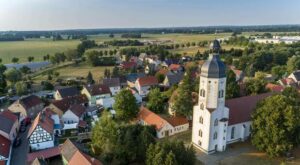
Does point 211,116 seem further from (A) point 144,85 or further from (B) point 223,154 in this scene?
(A) point 144,85

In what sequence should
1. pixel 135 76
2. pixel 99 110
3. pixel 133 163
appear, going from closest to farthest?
pixel 133 163
pixel 99 110
pixel 135 76

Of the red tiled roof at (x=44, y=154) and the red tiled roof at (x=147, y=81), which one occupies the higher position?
the red tiled roof at (x=147, y=81)

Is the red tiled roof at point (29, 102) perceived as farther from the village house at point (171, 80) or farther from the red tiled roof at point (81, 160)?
the village house at point (171, 80)

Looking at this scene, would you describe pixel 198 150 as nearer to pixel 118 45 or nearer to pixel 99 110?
pixel 99 110

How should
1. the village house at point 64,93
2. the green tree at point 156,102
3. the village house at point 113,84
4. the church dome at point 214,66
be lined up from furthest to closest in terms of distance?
the village house at point 113,84, the village house at point 64,93, the green tree at point 156,102, the church dome at point 214,66

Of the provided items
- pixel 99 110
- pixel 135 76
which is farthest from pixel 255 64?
pixel 99 110

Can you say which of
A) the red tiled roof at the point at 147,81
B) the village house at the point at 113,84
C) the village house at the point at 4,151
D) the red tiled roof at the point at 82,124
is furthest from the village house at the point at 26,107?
the red tiled roof at the point at 147,81
